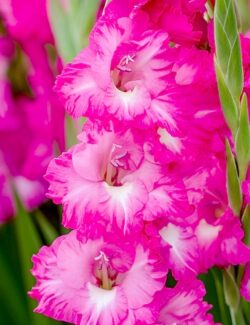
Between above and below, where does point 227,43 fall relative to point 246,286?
above

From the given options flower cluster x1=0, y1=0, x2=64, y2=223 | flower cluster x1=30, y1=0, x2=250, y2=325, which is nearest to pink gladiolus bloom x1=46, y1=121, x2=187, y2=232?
flower cluster x1=30, y1=0, x2=250, y2=325

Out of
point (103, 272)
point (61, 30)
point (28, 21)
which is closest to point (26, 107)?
point (28, 21)

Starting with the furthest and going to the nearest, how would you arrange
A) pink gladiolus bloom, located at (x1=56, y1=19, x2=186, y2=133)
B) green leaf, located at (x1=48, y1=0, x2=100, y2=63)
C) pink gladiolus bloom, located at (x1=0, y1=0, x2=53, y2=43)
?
pink gladiolus bloom, located at (x1=0, y1=0, x2=53, y2=43), green leaf, located at (x1=48, y1=0, x2=100, y2=63), pink gladiolus bloom, located at (x1=56, y1=19, x2=186, y2=133)

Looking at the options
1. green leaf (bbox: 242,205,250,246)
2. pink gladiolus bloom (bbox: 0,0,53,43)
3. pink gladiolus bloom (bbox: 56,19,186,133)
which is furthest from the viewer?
pink gladiolus bloom (bbox: 0,0,53,43)

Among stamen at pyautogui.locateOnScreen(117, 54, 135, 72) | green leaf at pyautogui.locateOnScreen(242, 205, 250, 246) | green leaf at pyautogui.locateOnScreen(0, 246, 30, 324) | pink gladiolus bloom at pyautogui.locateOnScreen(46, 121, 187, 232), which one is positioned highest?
stamen at pyautogui.locateOnScreen(117, 54, 135, 72)

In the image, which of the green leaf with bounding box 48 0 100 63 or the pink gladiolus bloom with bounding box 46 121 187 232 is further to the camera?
the green leaf with bounding box 48 0 100 63

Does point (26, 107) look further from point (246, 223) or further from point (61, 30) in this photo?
point (246, 223)

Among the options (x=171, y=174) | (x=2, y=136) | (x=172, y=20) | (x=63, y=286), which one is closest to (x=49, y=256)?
(x=63, y=286)

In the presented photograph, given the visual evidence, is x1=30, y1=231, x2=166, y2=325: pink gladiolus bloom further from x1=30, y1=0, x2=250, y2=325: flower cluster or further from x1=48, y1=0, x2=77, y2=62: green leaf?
x1=48, y1=0, x2=77, y2=62: green leaf
